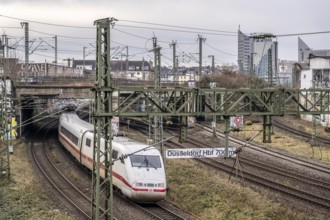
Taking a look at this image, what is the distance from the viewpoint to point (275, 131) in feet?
173

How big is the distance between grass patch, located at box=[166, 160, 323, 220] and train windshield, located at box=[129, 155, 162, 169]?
225cm

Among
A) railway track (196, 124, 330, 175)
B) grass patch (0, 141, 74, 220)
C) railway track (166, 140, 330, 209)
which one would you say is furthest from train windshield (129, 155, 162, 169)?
railway track (196, 124, 330, 175)

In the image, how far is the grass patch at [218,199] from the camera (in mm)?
21656

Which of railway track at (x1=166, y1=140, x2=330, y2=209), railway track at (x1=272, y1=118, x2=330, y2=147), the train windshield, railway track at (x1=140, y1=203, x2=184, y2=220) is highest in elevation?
the train windshield

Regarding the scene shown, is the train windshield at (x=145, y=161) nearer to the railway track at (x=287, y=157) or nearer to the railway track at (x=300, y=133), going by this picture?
the railway track at (x=287, y=157)

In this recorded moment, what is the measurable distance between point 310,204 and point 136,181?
805 cm

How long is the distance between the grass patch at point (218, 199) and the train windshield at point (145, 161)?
7.39ft

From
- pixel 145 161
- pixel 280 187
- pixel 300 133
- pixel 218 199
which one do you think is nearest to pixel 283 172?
pixel 280 187

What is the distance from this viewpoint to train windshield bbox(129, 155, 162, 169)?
→ 23.9 meters

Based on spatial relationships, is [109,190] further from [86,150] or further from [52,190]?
[86,150]

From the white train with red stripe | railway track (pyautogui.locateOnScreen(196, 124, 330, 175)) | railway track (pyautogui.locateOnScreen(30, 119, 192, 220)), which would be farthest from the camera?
railway track (pyautogui.locateOnScreen(196, 124, 330, 175))

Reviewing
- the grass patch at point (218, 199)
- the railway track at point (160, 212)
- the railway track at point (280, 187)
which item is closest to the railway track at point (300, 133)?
the railway track at point (280, 187)

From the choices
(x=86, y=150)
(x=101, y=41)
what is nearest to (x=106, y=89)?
(x=101, y=41)

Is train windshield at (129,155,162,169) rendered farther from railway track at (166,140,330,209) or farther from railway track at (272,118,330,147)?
railway track at (272,118,330,147)
